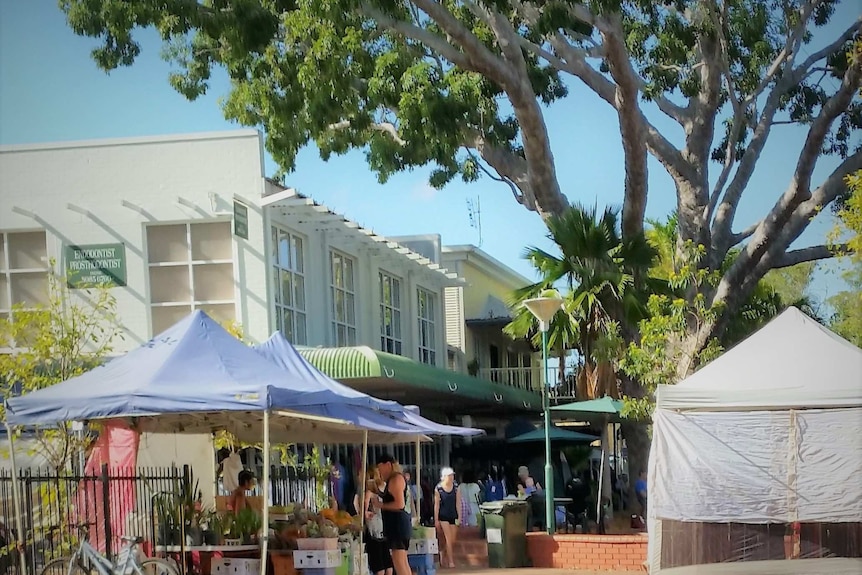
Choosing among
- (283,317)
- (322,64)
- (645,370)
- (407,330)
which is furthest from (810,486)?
(407,330)

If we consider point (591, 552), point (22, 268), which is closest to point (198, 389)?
point (591, 552)

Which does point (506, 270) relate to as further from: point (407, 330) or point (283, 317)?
point (283, 317)

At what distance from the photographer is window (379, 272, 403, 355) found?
95.9 ft

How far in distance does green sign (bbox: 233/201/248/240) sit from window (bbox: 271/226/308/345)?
760 mm

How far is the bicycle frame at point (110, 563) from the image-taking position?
11.0 meters

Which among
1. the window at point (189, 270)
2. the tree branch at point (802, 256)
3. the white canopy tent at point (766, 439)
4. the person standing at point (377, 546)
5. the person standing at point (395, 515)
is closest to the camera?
the white canopy tent at point (766, 439)

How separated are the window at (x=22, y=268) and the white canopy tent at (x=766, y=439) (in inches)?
494

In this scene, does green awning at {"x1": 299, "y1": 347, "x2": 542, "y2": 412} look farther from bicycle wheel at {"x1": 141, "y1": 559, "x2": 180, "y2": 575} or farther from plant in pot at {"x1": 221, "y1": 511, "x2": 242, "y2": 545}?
bicycle wheel at {"x1": 141, "y1": 559, "x2": 180, "y2": 575}

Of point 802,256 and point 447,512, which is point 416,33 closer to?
point 447,512

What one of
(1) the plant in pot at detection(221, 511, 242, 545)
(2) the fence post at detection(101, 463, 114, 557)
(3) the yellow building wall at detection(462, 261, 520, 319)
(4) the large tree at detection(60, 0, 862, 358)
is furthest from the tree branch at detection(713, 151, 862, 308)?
(3) the yellow building wall at detection(462, 261, 520, 319)

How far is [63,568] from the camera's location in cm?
1192

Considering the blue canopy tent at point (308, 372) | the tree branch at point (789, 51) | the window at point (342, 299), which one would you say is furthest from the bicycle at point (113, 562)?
the tree branch at point (789, 51)

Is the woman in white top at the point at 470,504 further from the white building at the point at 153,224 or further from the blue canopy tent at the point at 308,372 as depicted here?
the blue canopy tent at the point at 308,372

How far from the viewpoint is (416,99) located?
67.3 feet
